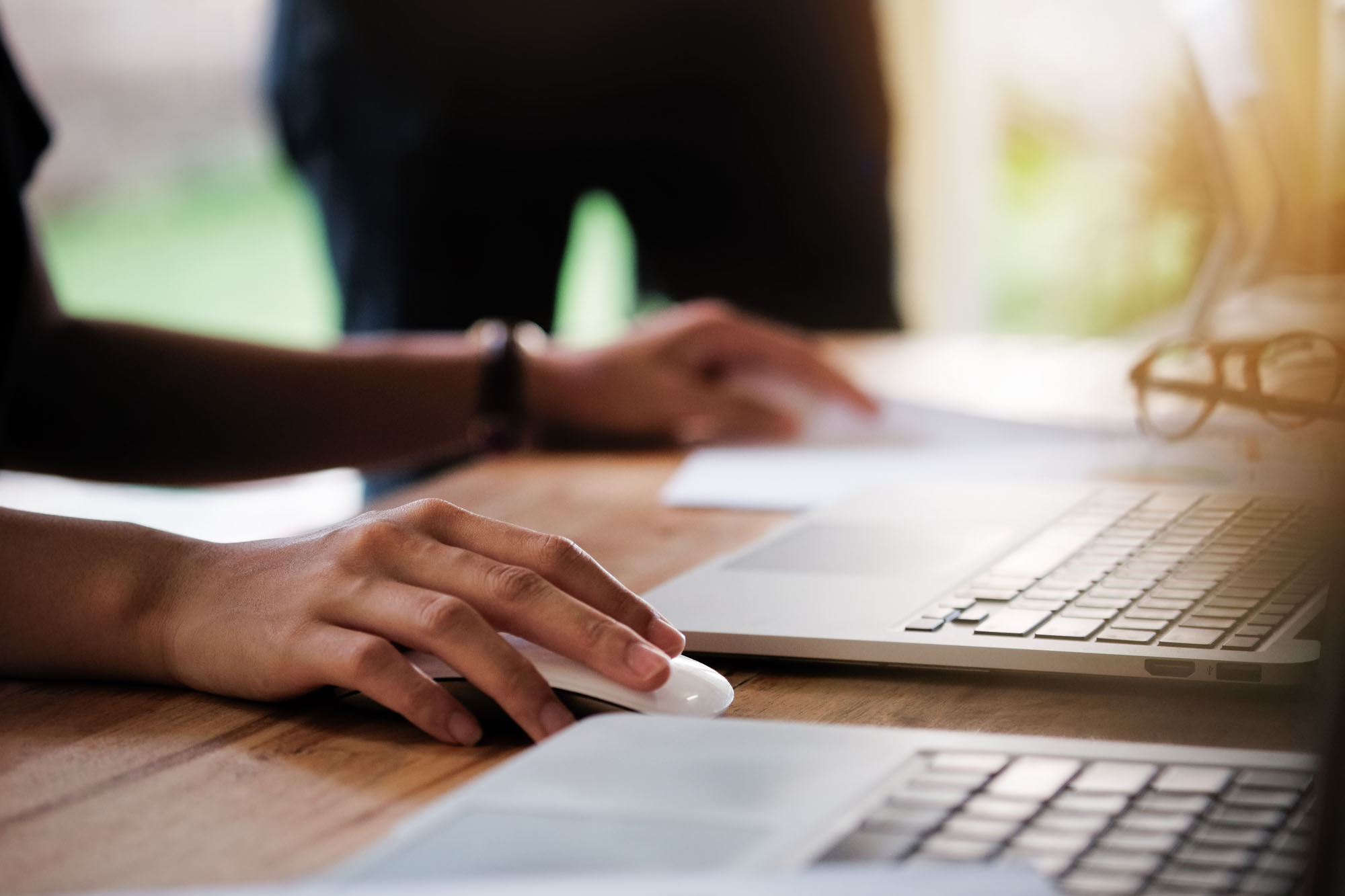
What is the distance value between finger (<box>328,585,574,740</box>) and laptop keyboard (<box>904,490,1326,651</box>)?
196 mm

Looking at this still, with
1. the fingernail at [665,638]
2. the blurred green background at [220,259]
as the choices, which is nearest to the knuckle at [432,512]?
the fingernail at [665,638]

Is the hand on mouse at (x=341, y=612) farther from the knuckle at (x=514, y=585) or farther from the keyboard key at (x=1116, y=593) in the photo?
the keyboard key at (x=1116, y=593)

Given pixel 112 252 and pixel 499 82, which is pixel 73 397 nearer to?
pixel 499 82

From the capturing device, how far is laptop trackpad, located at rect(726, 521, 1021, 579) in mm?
766

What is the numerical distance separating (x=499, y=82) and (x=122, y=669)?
1.55 metres

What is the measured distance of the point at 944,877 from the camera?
36 centimetres

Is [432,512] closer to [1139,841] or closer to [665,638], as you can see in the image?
[665,638]

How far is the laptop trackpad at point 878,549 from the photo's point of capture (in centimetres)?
77

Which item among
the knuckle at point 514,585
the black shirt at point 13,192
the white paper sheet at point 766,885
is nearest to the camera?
the white paper sheet at point 766,885

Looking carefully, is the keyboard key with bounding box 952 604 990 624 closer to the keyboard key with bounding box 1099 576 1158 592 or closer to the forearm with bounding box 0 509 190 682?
the keyboard key with bounding box 1099 576 1158 592

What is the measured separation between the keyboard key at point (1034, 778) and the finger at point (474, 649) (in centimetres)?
18

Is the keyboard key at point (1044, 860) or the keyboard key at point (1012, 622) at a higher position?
the keyboard key at point (1044, 860)

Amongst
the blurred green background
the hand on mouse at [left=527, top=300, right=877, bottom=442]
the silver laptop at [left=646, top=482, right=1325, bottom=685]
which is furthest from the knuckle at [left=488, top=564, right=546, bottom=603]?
the blurred green background

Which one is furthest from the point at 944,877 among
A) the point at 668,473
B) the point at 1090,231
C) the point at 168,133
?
the point at 168,133
